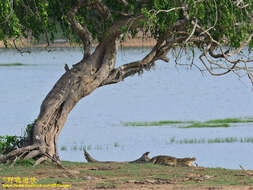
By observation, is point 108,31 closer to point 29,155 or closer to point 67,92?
point 67,92

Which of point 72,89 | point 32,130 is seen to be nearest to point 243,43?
point 72,89

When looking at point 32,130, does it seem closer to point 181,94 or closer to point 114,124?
point 114,124

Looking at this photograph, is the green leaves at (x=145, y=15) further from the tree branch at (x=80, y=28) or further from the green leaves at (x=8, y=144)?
the green leaves at (x=8, y=144)

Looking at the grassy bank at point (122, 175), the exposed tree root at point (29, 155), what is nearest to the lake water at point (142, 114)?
the grassy bank at point (122, 175)

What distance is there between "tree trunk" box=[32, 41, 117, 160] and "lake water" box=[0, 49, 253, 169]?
0.76 meters

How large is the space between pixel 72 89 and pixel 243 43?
3.72 m

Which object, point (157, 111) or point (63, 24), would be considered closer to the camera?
point (63, 24)

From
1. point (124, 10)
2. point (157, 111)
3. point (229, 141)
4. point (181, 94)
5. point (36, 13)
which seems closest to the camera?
point (36, 13)

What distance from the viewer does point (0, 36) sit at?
13750 millimetres

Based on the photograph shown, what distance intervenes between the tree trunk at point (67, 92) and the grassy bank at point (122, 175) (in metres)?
0.75

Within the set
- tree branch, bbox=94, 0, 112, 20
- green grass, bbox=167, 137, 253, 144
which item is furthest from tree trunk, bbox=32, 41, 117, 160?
green grass, bbox=167, 137, 253, 144

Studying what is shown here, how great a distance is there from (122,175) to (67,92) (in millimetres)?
2830

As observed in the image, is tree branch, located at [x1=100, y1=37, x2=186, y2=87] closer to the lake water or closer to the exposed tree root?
the lake water

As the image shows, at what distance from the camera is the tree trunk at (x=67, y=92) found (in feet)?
48.0
